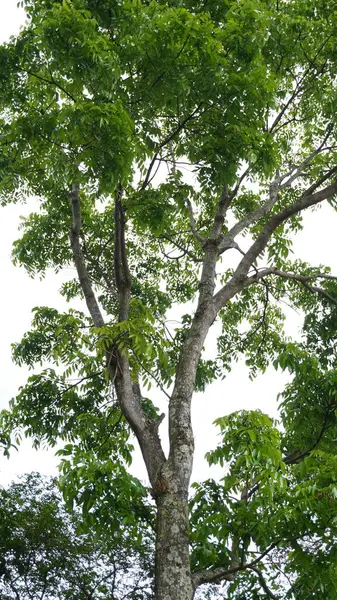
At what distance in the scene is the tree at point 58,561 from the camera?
8758 mm

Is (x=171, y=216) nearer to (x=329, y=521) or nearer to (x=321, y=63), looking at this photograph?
(x=321, y=63)

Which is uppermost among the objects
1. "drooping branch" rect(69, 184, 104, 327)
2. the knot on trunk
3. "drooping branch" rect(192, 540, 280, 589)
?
"drooping branch" rect(69, 184, 104, 327)

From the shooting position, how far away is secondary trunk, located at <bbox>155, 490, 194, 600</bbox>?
4406 millimetres

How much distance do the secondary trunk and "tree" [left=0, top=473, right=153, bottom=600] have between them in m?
4.16

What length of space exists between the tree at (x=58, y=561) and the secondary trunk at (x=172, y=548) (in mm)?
4158

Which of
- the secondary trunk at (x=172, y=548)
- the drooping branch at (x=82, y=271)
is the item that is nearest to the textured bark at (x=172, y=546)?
the secondary trunk at (x=172, y=548)

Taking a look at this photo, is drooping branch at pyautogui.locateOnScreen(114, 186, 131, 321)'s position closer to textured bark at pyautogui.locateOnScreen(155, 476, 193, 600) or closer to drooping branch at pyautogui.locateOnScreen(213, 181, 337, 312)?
drooping branch at pyautogui.locateOnScreen(213, 181, 337, 312)

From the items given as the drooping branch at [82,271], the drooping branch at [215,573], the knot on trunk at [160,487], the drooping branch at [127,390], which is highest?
the drooping branch at [82,271]

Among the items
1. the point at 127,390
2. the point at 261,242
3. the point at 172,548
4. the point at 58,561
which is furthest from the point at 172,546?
the point at 58,561

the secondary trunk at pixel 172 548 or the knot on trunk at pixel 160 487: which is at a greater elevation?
the knot on trunk at pixel 160 487

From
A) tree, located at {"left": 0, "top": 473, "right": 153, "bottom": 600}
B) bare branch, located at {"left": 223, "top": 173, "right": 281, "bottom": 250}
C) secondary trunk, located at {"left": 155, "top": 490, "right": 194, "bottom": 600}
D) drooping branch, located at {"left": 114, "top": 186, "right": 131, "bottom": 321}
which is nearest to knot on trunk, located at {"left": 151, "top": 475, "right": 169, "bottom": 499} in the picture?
secondary trunk, located at {"left": 155, "top": 490, "right": 194, "bottom": 600}

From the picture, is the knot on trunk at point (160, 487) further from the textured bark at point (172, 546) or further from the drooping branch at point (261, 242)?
the drooping branch at point (261, 242)

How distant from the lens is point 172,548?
4570 mm

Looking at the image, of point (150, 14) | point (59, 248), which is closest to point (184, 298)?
point (59, 248)
